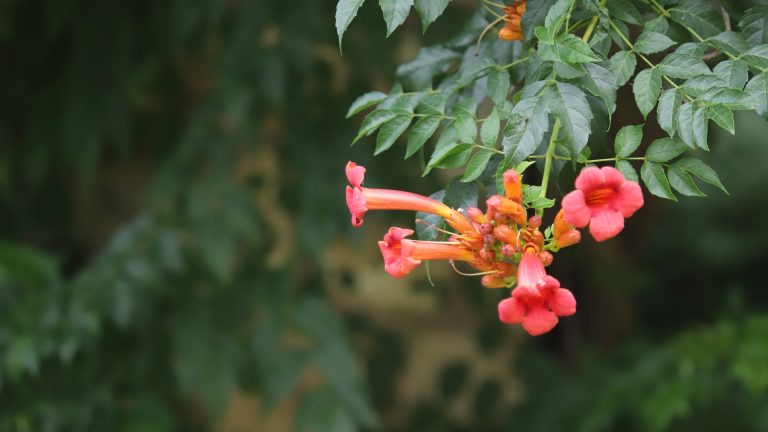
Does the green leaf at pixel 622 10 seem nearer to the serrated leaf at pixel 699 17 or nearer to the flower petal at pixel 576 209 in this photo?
the serrated leaf at pixel 699 17

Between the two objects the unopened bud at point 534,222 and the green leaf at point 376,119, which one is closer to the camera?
the unopened bud at point 534,222

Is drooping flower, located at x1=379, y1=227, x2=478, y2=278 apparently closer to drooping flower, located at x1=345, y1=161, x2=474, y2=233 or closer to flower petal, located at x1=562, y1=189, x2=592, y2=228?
drooping flower, located at x1=345, y1=161, x2=474, y2=233

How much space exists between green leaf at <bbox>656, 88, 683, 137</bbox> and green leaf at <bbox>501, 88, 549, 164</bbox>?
13 centimetres

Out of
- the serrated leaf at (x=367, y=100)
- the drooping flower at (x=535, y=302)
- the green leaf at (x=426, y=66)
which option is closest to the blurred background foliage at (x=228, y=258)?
the green leaf at (x=426, y=66)

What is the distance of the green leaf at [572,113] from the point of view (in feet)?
3.23

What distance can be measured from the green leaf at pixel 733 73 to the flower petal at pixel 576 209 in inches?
10.3

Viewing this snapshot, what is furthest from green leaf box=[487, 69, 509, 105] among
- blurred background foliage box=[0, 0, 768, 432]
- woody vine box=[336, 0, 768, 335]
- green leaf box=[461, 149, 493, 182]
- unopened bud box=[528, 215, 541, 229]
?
blurred background foliage box=[0, 0, 768, 432]

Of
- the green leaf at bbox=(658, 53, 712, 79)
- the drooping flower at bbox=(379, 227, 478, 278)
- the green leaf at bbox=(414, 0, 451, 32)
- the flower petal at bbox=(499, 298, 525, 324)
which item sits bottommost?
the drooping flower at bbox=(379, 227, 478, 278)

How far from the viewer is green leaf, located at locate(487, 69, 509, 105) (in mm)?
1159

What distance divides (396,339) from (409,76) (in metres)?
2.26

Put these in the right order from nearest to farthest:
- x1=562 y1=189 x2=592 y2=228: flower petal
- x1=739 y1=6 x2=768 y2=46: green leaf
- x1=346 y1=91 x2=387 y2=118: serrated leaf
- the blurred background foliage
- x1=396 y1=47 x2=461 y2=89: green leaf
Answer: x1=562 y1=189 x2=592 y2=228: flower petal, x1=739 y1=6 x2=768 y2=46: green leaf, x1=346 y1=91 x2=387 y2=118: serrated leaf, x1=396 y1=47 x2=461 y2=89: green leaf, the blurred background foliage

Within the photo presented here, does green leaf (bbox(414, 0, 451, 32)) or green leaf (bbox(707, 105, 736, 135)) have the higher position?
green leaf (bbox(414, 0, 451, 32))

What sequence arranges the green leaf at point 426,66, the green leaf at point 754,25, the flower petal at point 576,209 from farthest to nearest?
the green leaf at point 426,66
the green leaf at point 754,25
the flower petal at point 576,209

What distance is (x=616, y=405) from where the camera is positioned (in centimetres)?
279
